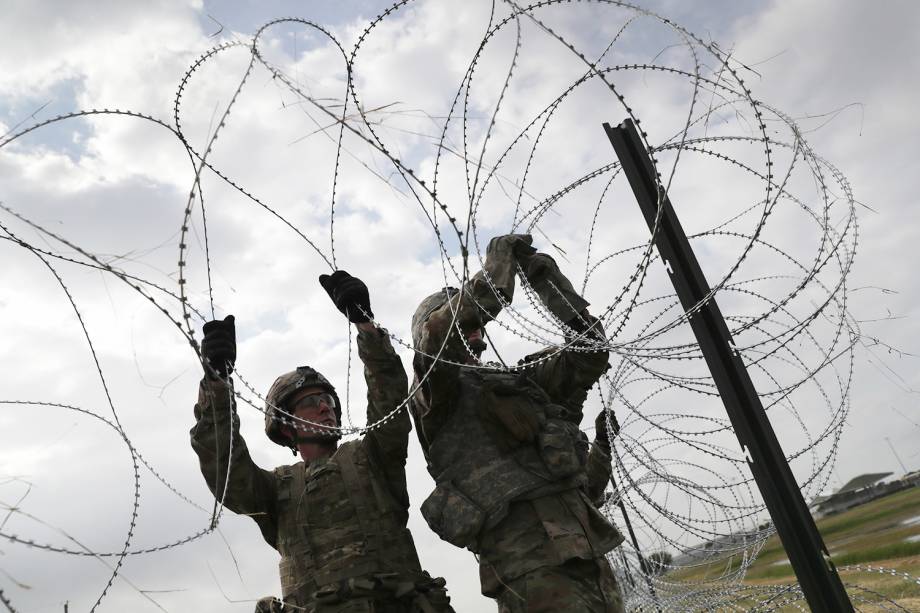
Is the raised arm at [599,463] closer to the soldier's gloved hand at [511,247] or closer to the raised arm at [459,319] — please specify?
the raised arm at [459,319]

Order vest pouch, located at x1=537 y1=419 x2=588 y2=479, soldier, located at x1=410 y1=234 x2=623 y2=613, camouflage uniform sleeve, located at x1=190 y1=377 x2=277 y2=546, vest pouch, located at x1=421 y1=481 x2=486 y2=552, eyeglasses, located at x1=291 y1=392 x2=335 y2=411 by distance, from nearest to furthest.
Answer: soldier, located at x1=410 y1=234 x2=623 y2=613, vest pouch, located at x1=421 y1=481 x2=486 y2=552, vest pouch, located at x1=537 y1=419 x2=588 y2=479, camouflage uniform sleeve, located at x1=190 y1=377 x2=277 y2=546, eyeglasses, located at x1=291 y1=392 x2=335 y2=411

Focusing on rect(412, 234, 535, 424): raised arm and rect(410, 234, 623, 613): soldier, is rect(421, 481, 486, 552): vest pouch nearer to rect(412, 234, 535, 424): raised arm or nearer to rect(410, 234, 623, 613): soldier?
rect(410, 234, 623, 613): soldier

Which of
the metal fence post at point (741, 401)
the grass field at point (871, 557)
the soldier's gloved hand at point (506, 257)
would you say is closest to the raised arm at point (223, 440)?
the soldier's gloved hand at point (506, 257)

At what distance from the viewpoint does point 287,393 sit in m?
4.54

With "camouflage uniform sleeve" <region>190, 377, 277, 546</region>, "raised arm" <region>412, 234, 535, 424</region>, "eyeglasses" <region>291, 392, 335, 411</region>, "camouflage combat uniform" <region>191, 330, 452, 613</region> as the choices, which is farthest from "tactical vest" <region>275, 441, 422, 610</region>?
"raised arm" <region>412, 234, 535, 424</region>

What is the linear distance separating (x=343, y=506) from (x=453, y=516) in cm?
74

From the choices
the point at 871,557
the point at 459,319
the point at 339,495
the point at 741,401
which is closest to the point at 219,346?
the point at 339,495

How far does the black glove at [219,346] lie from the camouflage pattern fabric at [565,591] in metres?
2.05

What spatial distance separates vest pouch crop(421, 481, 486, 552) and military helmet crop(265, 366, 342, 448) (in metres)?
0.93

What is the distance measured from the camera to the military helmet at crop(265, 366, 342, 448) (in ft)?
14.9

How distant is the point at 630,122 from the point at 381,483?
2.66 metres

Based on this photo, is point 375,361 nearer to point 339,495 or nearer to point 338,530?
point 339,495

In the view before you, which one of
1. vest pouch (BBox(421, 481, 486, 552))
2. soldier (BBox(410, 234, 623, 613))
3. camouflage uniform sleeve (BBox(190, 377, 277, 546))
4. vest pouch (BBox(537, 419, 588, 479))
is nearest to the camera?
soldier (BBox(410, 234, 623, 613))

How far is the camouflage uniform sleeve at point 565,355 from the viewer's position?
422 cm
